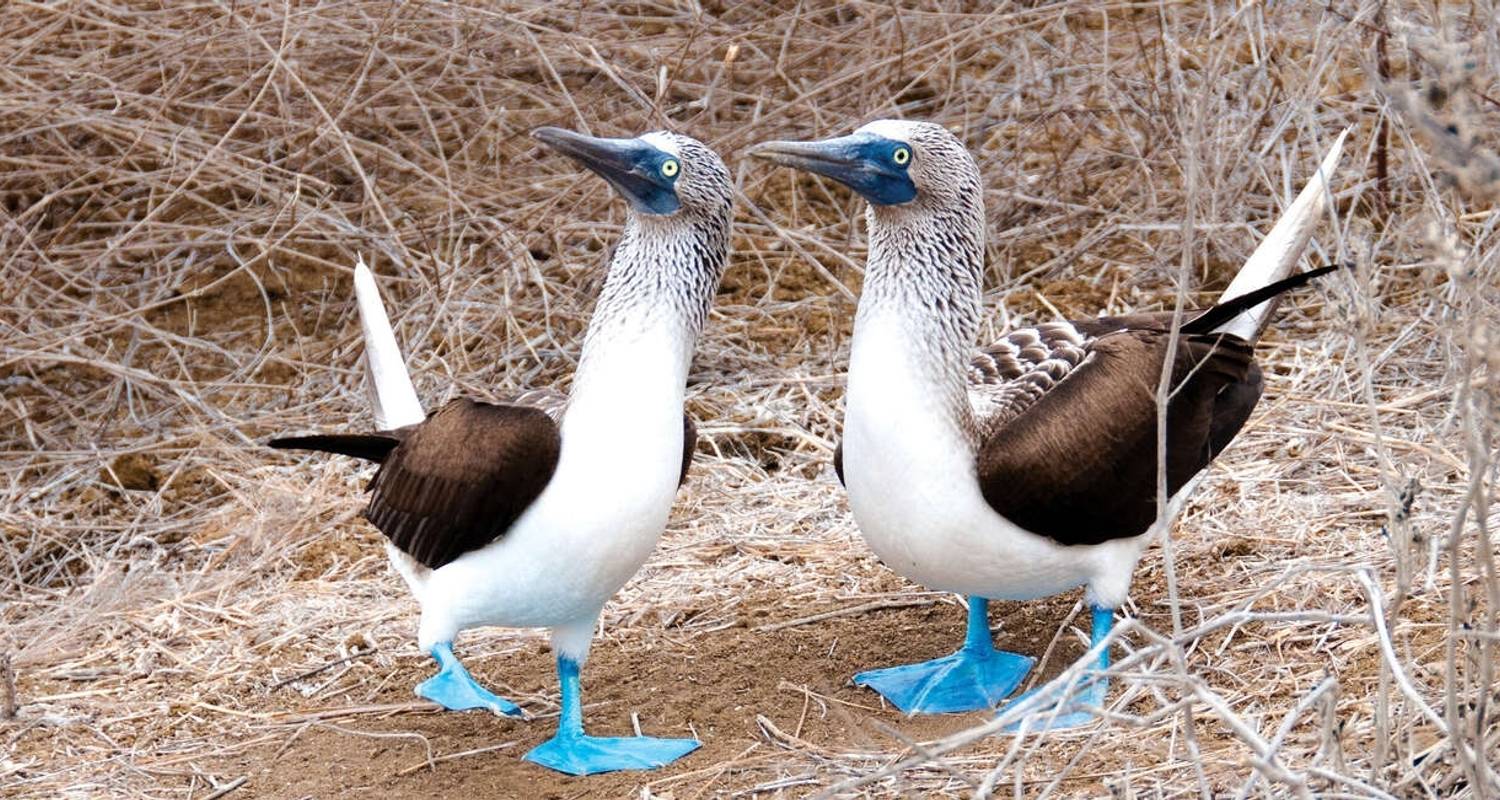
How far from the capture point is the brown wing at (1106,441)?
4.06 meters

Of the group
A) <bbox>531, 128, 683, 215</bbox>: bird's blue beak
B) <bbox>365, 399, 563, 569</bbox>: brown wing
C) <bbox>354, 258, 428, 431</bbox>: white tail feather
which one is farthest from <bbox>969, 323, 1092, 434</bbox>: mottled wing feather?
<bbox>354, 258, 428, 431</bbox>: white tail feather

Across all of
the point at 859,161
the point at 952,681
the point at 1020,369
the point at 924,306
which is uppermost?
the point at 859,161

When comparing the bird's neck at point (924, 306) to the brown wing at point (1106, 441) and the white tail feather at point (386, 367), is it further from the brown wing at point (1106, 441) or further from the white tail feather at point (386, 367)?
the white tail feather at point (386, 367)

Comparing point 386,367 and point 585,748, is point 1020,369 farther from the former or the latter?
point 386,367

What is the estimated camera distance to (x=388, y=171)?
7594mm

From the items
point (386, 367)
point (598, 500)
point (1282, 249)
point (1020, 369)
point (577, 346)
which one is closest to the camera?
point (598, 500)

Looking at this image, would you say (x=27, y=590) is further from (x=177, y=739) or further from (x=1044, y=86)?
(x=1044, y=86)

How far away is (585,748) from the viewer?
4.24m

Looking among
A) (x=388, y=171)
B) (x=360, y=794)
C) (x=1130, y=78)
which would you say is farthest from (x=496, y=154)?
(x=360, y=794)

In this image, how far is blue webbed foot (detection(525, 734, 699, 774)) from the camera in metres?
4.17

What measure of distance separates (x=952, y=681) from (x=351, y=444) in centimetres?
153

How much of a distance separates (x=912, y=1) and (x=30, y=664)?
445 centimetres

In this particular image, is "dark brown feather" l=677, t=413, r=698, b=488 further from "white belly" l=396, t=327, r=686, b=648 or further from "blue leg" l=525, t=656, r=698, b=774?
"blue leg" l=525, t=656, r=698, b=774

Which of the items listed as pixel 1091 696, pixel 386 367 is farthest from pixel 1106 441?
pixel 386 367
